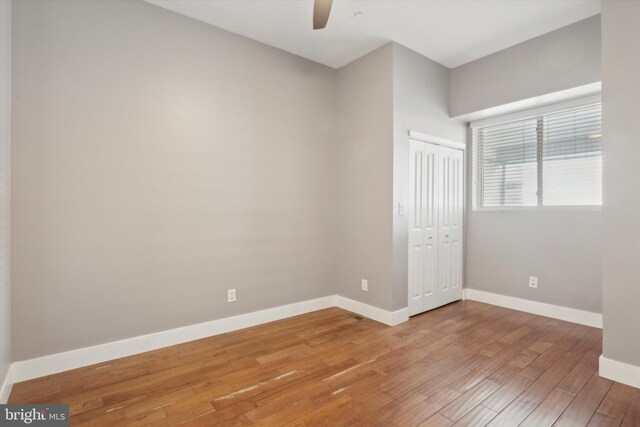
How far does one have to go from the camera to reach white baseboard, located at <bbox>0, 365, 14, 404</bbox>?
75.5 inches

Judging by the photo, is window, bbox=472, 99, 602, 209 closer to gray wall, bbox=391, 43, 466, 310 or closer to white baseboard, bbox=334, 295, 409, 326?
gray wall, bbox=391, 43, 466, 310

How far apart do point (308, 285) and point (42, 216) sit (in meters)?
2.55

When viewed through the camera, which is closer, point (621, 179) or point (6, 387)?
point (6, 387)

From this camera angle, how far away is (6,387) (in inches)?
78.8

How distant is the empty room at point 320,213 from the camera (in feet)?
7.04

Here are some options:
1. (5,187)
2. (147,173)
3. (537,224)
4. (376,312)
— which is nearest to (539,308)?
(537,224)

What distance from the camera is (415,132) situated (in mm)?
3561

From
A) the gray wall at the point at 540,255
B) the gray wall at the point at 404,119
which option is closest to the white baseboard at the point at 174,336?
the gray wall at the point at 404,119

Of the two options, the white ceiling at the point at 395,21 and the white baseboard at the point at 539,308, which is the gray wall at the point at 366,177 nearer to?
the white ceiling at the point at 395,21

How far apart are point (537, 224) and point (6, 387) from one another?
4.94 metres

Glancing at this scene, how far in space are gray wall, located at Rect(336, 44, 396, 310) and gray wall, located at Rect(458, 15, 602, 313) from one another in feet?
3.90

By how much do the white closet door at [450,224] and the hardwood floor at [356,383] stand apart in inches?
36.4

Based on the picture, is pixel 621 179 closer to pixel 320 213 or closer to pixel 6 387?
Answer: pixel 320 213

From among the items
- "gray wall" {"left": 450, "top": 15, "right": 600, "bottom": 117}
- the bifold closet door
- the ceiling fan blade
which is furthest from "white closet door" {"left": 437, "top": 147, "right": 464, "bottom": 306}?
the ceiling fan blade
